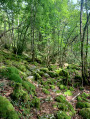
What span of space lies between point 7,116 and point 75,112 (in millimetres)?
3399

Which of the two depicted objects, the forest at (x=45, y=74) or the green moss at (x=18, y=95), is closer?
the green moss at (x=18, y=95)

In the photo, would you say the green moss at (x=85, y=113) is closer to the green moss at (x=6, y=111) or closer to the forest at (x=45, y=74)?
the forest at (x=45, y=74)

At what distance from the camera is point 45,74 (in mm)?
7781

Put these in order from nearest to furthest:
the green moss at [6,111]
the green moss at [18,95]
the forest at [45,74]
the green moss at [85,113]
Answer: the green moss at [6,111] → the green moss at [18,95] → the forest at [45,74] → the green moss at [85,113]

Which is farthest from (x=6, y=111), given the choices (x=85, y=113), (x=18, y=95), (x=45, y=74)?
(x=45, y=74)

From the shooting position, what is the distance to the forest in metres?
3.30

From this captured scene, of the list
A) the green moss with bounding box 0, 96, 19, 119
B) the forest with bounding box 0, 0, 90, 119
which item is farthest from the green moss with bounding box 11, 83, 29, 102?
the green moss with bounding box 0, 96, 19, 119

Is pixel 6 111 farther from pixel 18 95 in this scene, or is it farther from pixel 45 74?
pixel 45 74

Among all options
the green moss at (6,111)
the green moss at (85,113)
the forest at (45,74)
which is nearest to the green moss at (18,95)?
the forest at (45,74)

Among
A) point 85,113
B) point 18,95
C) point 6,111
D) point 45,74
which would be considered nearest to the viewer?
point 6,111

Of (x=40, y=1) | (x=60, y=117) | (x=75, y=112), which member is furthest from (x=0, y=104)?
(x=40, y=1)

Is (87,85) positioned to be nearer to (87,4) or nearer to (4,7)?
(87,4)

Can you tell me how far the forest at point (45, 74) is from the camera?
3.30 meters

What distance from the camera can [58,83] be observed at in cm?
705
